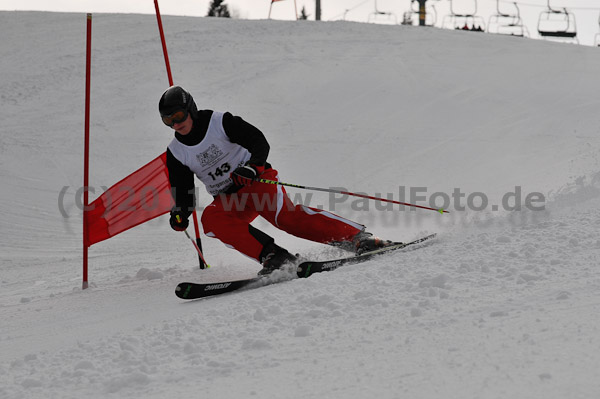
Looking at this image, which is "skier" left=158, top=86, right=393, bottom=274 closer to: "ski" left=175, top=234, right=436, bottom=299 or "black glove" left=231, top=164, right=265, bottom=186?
"black glove" left=231, top=164, right=265, bottom=186

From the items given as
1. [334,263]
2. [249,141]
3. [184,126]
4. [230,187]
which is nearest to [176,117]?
[184,126]

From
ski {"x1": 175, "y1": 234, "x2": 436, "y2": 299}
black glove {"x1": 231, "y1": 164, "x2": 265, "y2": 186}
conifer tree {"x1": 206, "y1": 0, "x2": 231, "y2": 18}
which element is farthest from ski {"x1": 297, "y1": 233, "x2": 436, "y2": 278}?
conifer tree {"x1": 206, "y1": 0, "x2": 231, "y2": 18}

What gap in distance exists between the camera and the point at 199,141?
15.1 feet

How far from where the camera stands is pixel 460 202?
809 centimetres

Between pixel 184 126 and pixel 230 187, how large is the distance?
510mm

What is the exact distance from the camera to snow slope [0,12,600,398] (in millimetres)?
2481

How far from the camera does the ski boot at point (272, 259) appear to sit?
4234 mm

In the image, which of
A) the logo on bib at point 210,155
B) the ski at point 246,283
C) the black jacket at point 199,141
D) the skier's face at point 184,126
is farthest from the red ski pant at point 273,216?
the skier's face at point 184,126

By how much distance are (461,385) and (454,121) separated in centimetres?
945

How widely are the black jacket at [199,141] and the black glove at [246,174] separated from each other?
0.06 m

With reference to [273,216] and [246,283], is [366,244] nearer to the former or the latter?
[273,216]

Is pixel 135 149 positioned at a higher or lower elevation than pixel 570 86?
lower

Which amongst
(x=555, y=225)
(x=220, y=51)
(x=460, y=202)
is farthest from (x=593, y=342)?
(x=220, y=51)

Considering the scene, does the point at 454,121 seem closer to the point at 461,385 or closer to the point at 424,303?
the point at 424,303
